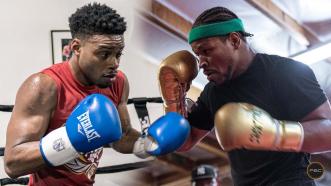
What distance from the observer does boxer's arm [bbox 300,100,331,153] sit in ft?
4.39

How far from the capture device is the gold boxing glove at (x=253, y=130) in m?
1.25

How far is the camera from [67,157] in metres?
1.28

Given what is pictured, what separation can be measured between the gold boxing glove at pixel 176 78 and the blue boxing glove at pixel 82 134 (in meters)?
0.45

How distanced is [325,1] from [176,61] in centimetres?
72

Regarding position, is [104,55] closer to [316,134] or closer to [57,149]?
[57,149]

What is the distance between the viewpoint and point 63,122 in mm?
1442

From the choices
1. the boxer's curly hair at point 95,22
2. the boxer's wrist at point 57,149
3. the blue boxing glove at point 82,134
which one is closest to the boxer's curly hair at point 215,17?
the boxer's curly hair at point 95,22

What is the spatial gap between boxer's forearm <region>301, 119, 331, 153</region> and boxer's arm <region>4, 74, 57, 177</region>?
777 millimetres

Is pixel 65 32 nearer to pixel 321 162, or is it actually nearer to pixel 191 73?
pixel 191 73

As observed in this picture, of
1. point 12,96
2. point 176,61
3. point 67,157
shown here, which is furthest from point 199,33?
point 12,96

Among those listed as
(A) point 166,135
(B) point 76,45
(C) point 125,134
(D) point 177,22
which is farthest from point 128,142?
(D) point 177,22

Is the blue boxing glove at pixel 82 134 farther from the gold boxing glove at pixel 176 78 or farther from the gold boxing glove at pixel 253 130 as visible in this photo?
the gold boxing glove at pixel 176 78

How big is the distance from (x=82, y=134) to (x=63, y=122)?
0.22m

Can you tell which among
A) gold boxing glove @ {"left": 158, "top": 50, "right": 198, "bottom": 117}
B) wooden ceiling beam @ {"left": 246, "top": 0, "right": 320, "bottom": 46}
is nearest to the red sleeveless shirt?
gold boxing glove @ {"left": 158, "top": 50, "right": 198, "bottom": 117}
